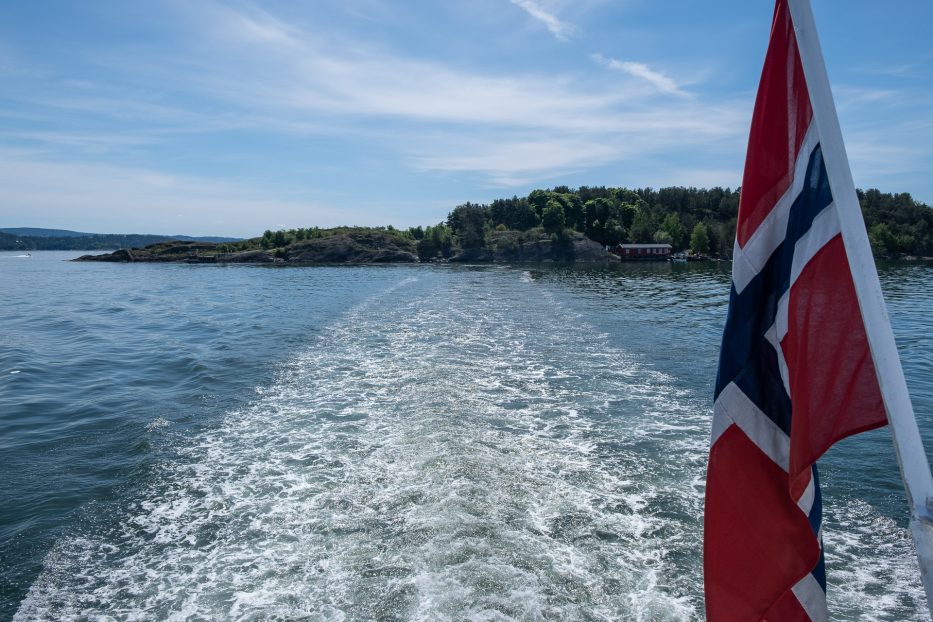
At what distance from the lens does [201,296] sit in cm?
4538

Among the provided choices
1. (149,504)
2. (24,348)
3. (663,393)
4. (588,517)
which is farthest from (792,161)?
(24,348)

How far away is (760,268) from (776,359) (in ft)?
1.68

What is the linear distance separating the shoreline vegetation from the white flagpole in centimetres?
11880

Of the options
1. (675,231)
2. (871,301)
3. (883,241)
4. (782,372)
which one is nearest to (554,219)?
(675,231)

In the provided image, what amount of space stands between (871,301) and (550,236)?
411 feet

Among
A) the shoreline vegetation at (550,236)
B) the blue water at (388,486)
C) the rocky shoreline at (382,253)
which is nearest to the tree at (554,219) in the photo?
the shoreline vegetation at (550,236)

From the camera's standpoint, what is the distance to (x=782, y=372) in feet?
9.56

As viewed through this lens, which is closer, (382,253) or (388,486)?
(388,486)

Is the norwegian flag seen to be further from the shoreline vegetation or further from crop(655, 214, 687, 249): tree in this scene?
crop(655, 214, 687, 249): tree

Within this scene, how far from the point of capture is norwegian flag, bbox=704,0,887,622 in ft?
8.41

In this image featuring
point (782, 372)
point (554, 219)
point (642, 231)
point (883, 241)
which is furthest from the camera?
point (554, 219)

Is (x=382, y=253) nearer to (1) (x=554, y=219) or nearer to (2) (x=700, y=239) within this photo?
(1) (x=554, y=219)

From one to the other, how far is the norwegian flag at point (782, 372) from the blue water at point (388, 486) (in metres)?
3.72

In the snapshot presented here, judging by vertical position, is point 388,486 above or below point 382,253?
below
